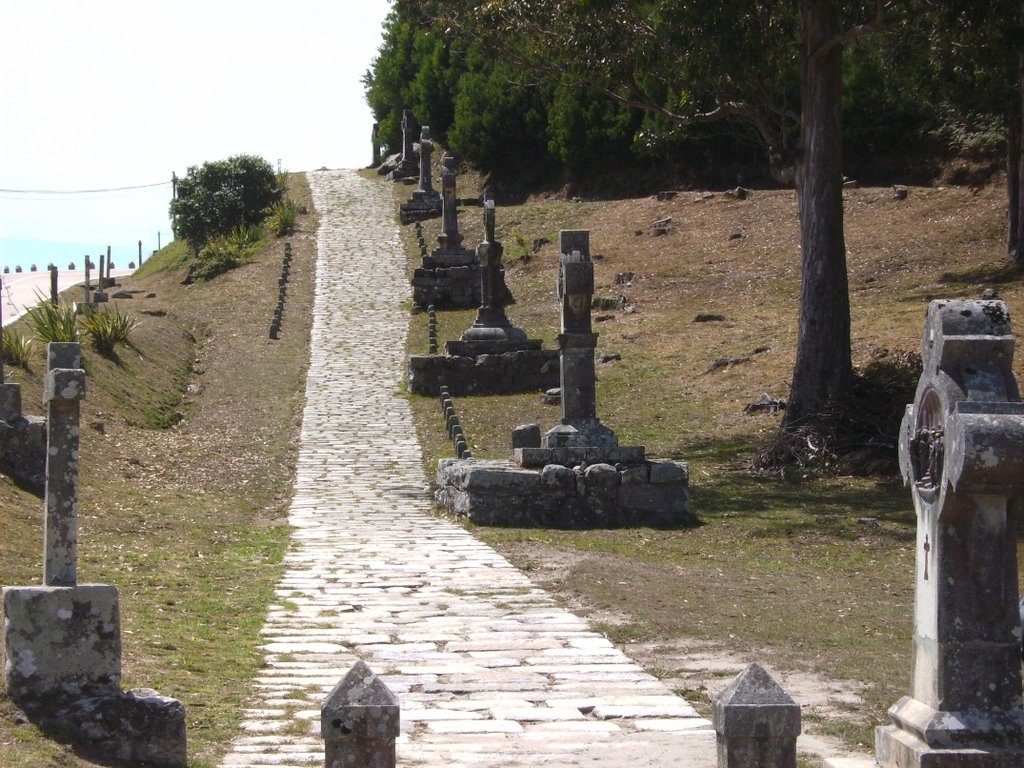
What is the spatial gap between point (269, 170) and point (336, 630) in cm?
3484

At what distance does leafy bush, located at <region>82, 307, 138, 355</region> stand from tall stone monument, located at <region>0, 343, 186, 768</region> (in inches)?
644

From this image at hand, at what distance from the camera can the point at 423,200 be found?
4125 centimetres

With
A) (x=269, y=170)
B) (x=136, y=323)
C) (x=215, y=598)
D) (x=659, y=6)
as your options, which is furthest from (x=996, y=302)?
(x=269, y=170)

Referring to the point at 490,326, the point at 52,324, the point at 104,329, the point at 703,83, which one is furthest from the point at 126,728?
the point at 490,326

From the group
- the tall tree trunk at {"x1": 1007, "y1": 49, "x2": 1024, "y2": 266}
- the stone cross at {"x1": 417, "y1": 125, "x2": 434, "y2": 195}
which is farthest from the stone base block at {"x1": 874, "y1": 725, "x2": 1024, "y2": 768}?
the stone cross at {"x1": 417, "y1": 125, "x2": 434, "y2": 195}

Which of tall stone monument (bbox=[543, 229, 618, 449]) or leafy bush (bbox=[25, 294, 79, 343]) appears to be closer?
tall stone monument (bbox=[543, 229, 618, 449])

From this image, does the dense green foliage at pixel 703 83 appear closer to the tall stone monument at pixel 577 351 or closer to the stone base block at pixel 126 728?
the tall stone monument at pixel 577 351

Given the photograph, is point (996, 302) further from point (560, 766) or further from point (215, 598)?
point (215, 598)

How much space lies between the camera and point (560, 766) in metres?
6.12

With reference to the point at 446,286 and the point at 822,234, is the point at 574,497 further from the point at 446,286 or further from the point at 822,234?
the point at 446,286

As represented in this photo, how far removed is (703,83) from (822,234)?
3135 mm

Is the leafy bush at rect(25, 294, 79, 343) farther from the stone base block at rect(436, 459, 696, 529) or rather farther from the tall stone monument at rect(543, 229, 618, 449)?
the tall stone monument at rect(543, 229, 618, 449)

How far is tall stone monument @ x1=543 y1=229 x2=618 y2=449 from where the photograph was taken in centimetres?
1466

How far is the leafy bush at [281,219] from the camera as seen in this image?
3975 centimetres
